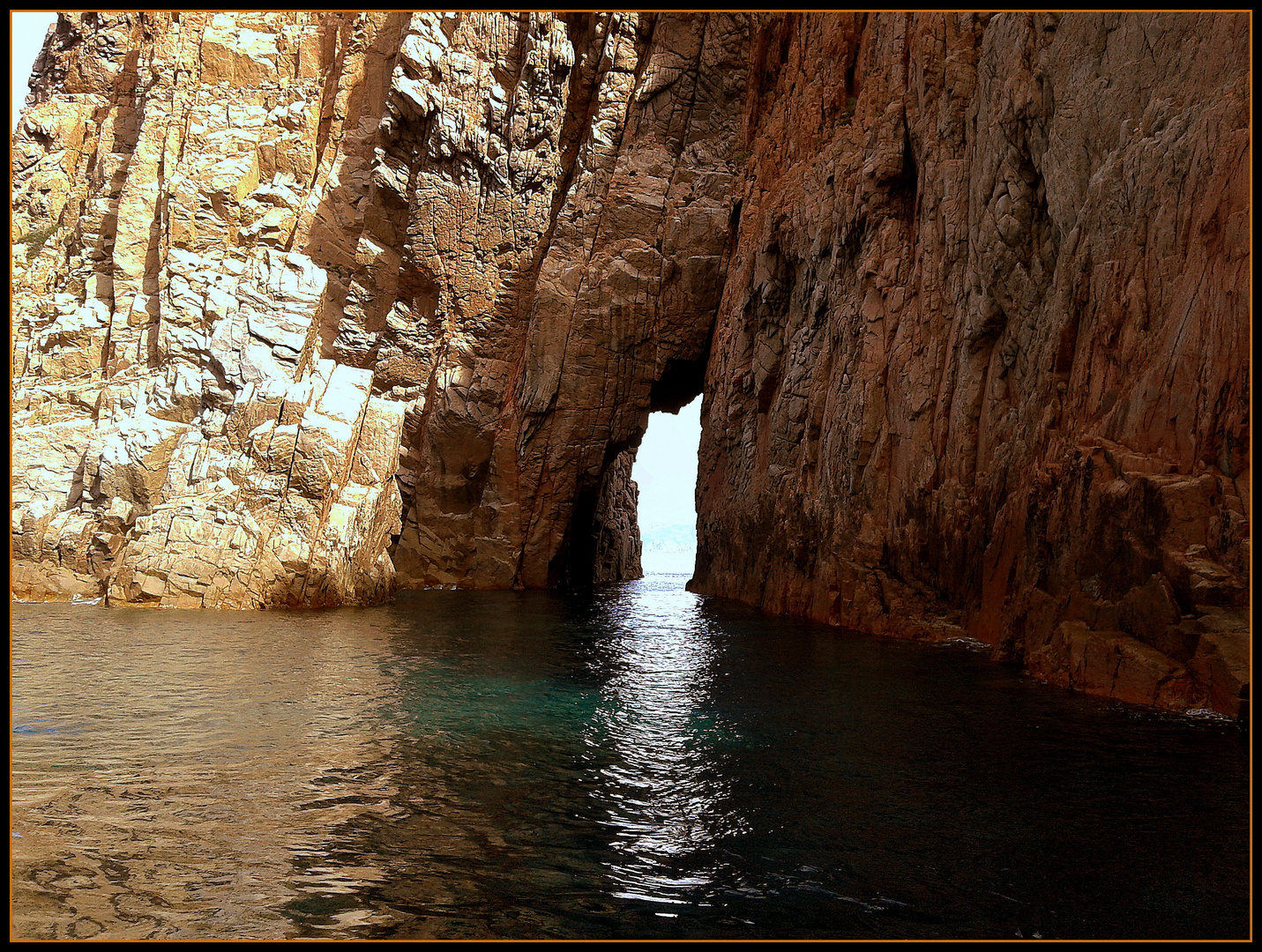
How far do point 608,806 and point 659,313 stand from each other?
33693 mm

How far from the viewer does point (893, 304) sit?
24.2 m

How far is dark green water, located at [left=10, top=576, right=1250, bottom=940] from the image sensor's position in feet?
18.7

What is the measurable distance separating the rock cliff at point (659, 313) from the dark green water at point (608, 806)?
11.1 feet

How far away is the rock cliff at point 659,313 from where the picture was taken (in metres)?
13.5

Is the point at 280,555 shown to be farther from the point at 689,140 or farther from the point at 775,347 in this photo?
the point at 689,140

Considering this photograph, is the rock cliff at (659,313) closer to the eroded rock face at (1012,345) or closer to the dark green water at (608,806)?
the eroded rock face at (1012,345)

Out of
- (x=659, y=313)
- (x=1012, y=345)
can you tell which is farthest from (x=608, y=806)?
(x=659, y=313)

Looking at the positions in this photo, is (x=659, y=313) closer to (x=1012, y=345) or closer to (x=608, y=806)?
(x=1012, y=345)

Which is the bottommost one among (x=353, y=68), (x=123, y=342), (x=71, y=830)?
(x=71, y=830)

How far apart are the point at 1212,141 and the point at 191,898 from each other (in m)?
15.3

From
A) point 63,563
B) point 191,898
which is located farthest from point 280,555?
point 191,898

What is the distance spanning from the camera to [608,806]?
26.7 ft

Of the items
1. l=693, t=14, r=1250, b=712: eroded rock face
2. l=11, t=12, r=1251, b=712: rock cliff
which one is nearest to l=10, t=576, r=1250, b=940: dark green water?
l=693, t=14, r=1250, b=712: eroded rock face

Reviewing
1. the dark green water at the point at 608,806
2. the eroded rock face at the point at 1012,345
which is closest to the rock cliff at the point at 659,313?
the eroded rock face at the point at 1012,345
